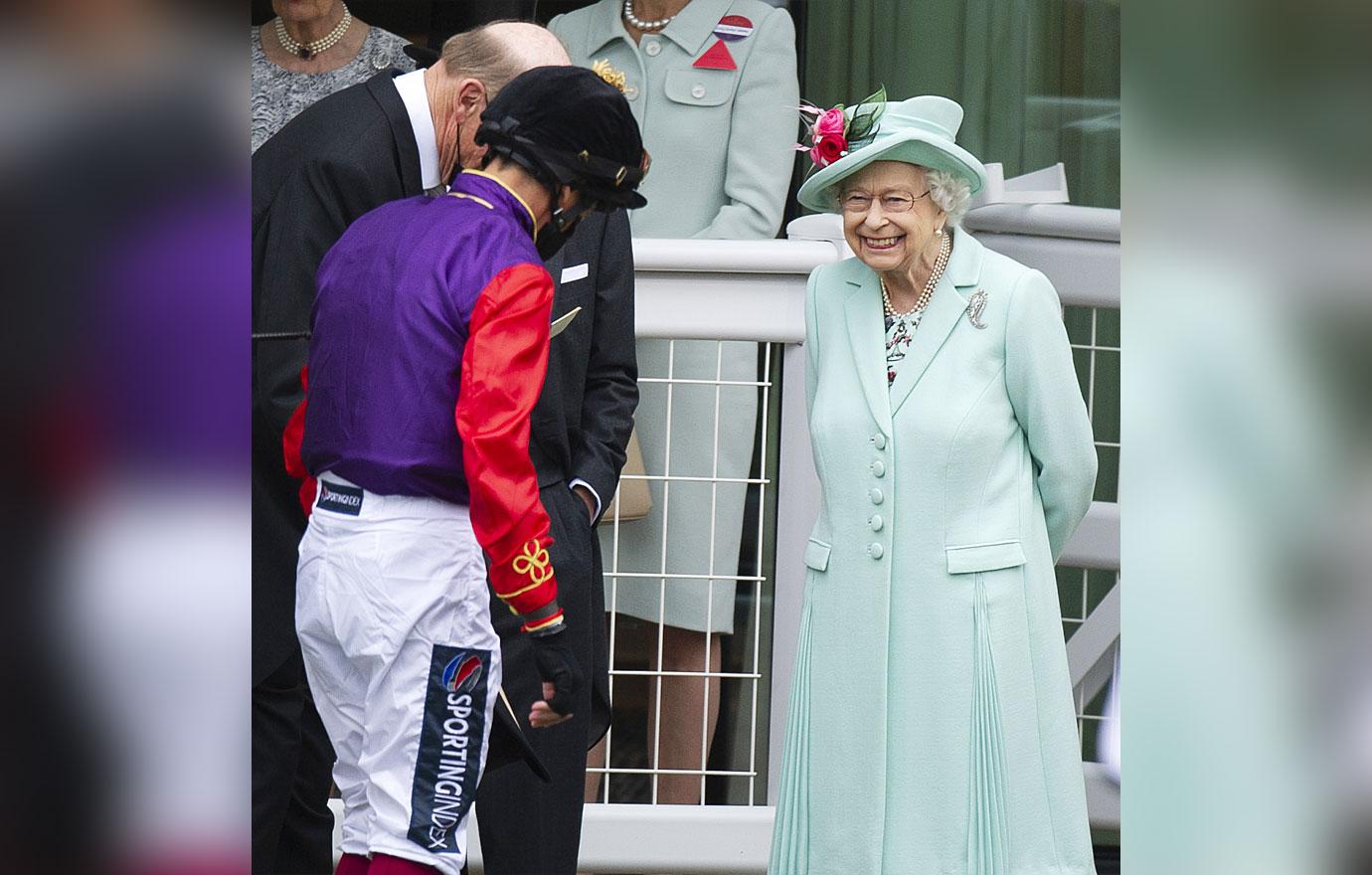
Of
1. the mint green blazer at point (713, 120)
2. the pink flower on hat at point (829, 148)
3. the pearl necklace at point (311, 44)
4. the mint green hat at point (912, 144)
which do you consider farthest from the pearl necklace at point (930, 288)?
the pearl necklace at point (311, 44)

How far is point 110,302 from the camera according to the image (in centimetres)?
97

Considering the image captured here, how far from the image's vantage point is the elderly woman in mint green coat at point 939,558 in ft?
A: 9.68

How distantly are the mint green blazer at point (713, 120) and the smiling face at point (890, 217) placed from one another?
125 centimetres

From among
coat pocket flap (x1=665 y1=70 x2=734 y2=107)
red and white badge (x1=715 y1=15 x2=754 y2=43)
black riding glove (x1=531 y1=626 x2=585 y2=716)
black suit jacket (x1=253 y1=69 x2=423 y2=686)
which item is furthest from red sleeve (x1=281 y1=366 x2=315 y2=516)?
red and white badge (x1=715 y1=15 x2=754 y2=43)

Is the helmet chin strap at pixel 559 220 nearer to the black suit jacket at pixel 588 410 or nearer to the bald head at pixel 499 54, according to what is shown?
the bald head at pixel 499 54

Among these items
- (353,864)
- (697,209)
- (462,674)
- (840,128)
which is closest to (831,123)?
(840,128)

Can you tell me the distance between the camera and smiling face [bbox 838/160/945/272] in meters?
3.03

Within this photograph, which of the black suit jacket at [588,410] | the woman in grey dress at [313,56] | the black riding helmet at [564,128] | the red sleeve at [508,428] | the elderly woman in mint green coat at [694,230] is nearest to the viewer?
the red sleeve at [508,428]

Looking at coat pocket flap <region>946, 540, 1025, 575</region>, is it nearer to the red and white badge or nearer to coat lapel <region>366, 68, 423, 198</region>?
coat lapel <region>366, 68, 423, 198</region>

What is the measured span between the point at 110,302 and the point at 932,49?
4.48 m

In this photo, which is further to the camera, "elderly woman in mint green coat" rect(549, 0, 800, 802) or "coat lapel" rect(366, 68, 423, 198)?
"elderly woman in mint green coat" rect(549, 0, 800, 802)

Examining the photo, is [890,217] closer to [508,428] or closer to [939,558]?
[939,558]

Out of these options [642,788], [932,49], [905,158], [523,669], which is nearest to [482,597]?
[523,669]

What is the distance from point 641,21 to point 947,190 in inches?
66.0
